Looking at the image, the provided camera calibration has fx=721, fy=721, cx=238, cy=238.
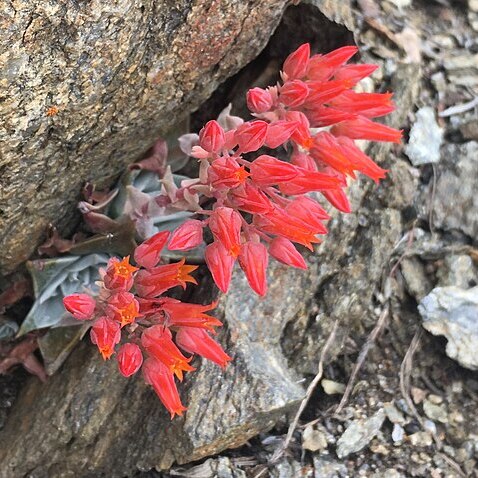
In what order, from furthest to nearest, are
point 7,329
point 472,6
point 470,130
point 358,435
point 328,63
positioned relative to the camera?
point 472,6
point 470,130
point 7,329
point 358,435
point 328,63

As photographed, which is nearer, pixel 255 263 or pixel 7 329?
pixel 255 263

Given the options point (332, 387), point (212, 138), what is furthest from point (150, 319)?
point (332, 387)

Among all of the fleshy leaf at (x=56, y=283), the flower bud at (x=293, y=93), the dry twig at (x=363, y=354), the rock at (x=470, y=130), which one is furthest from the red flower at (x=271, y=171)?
the rock at (x=470, y=130)

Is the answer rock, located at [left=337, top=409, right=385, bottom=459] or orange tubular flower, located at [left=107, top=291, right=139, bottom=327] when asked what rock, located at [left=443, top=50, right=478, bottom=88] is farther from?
orange tubular flower, located at [left=107, top=291, right=139, bottom=327]

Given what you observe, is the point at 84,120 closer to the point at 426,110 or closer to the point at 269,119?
the point at 269,119

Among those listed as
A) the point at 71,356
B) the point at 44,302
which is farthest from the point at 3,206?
the point at 71,356

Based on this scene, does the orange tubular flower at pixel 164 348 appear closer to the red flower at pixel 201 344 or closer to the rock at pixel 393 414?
the red flower at pixel 201 344

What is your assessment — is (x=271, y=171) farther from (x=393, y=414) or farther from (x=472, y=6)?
(x=472, y=6)
